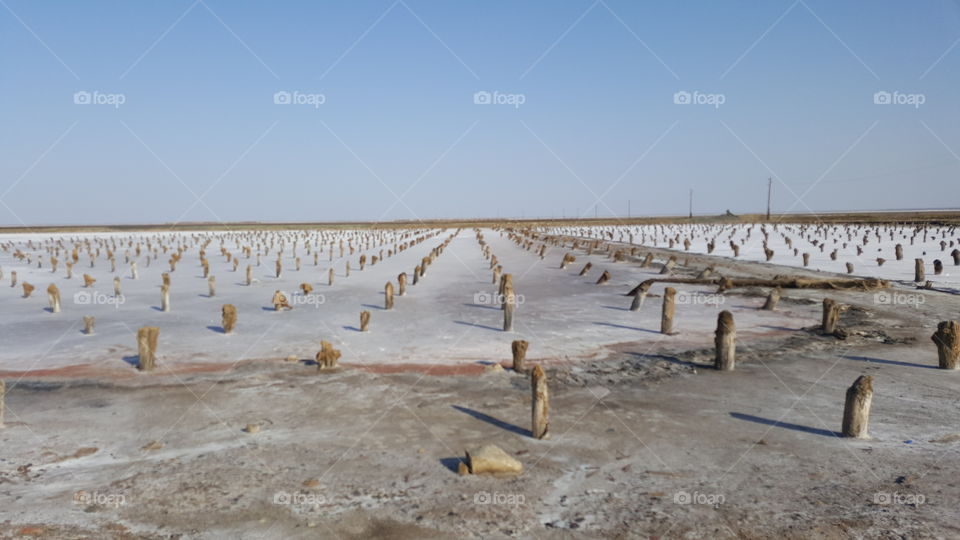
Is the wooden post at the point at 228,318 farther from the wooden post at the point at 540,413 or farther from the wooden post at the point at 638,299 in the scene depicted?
the wooden post at the point at 638,299

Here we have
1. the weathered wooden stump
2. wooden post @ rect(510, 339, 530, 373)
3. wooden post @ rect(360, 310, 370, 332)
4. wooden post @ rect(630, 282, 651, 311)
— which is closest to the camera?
wooden post @ rect(510, 339, 530, 373)

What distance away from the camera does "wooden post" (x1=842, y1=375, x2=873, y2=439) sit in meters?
7.66

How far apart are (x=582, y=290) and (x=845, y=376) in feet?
41.2

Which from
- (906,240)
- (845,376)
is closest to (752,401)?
(845,376)

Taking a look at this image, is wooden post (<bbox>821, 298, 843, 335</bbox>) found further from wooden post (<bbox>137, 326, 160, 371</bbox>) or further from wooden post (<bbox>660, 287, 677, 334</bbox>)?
wooden post (<bbox>137, 326, 160, 371</bbox>)

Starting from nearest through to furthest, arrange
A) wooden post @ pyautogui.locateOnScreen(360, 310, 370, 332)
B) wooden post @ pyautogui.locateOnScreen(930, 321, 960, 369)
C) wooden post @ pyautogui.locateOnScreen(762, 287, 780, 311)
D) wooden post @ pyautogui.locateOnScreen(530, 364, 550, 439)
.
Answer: wooden post @ pyautogui.locateOnScreen(530, 364, 550, 439)
wooden post @ pyautogui.locateOnScreen(930, 321, 960, 369)
wooden post @ pyautogui.locateOnScreen(360, 310, 370, 332)
wooden post @ pyautogui.locateOnScreen(762, 287, 780, 311)

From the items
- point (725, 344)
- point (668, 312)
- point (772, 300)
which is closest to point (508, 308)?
point (668, 312)

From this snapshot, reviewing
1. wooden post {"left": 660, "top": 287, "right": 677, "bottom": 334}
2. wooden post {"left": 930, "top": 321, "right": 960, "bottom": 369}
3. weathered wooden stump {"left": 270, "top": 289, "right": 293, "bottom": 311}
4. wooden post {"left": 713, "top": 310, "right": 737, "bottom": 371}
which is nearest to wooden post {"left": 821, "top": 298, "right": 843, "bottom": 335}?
wooden post {"left": 930, "top": 321, "right": 960, "bottom": 369}

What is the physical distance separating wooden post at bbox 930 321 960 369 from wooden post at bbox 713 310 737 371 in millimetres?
4089

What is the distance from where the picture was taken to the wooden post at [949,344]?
11031mm

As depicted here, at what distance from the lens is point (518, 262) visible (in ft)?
117

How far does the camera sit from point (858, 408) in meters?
7.75

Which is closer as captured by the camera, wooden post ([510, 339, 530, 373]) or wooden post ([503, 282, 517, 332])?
wooden post ([510, 339, 530, 373])

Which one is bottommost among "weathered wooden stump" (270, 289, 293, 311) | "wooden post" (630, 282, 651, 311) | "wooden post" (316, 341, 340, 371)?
"wooden post" (316, 341, 340, 371)
